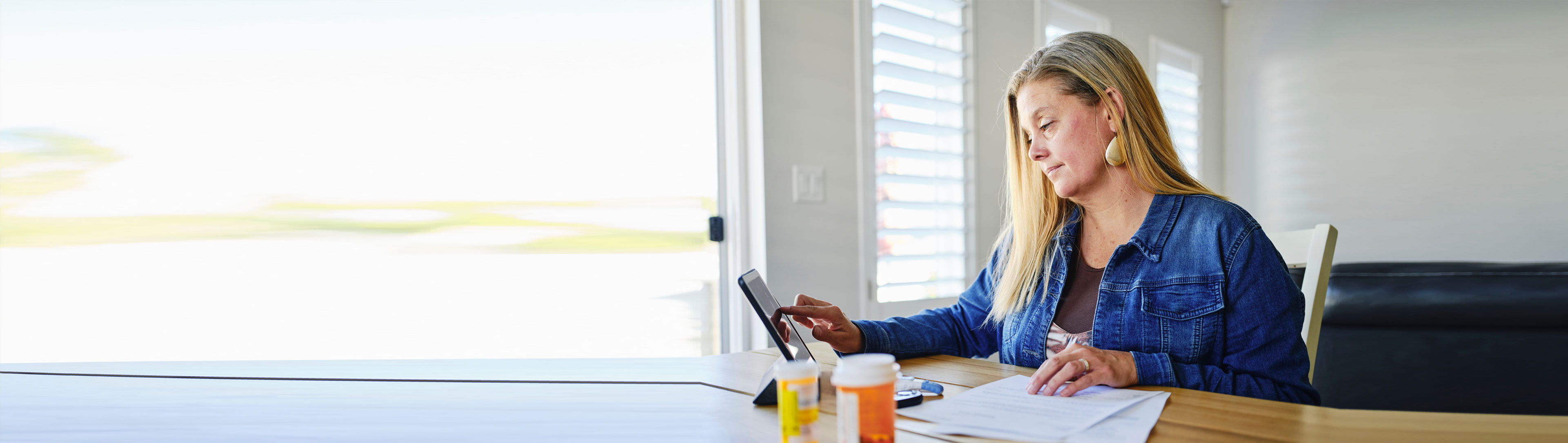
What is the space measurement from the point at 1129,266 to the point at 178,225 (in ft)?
6.30

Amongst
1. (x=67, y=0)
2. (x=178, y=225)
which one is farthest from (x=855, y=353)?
(x=67, y=0)

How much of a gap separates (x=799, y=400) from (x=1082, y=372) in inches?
17.0

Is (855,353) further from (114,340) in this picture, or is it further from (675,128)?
(114,340)

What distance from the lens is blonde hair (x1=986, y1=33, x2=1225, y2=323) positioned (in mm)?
1318

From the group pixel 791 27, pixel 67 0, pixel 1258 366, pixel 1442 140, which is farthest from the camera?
pixel 1442 140

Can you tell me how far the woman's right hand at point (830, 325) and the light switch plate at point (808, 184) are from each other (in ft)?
3.32

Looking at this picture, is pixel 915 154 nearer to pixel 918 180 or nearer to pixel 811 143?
pixel 918 180

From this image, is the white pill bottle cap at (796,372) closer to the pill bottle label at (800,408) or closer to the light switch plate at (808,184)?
the pill bottle label at (800,408)

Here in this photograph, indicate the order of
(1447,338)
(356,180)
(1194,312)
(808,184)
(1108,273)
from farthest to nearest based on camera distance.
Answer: (808,184) < (356,180) < (1447,338) < (1108,273) < (1194,312)

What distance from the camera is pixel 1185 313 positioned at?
117 cm

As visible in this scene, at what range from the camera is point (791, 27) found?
2312mm

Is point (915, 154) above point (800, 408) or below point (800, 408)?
above

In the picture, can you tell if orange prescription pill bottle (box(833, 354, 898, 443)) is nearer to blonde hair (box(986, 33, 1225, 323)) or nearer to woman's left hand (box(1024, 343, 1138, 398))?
woman's left hand (box(1024, 343, 1138, 398))

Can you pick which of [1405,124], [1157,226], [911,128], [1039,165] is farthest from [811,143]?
[1405,124]
